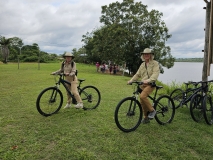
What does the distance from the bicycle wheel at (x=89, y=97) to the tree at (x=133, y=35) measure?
51.3ft

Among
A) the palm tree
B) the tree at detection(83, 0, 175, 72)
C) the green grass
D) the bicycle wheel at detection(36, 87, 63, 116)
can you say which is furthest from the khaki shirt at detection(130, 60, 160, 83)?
the palm tree

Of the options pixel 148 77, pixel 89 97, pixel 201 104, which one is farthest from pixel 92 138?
pixel 201 104

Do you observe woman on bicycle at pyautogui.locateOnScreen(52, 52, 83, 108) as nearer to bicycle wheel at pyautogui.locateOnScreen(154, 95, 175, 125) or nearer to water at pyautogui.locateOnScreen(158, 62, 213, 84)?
bicycle wheel at pyautogui.locateOnScreen(154, 95, 175, 125)

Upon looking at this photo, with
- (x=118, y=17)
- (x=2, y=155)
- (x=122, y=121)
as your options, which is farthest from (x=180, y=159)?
(x=118, y=17)

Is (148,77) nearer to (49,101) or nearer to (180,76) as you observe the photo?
(49,101)

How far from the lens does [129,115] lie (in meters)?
4.04

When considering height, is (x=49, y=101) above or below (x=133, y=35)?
below

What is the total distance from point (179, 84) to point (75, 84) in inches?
232

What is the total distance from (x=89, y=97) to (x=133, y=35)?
16.6 meters

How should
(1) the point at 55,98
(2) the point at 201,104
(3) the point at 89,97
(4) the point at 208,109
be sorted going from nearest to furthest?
(2) the point at 201,104
(1) the point at 55,98
(4) the point at 208,109
(3) the point at 89,97

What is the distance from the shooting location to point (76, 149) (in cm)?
314

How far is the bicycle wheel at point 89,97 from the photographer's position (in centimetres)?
551

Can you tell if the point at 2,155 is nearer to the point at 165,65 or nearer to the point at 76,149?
the point at 76,149

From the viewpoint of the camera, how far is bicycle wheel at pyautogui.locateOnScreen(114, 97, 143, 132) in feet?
12.7
